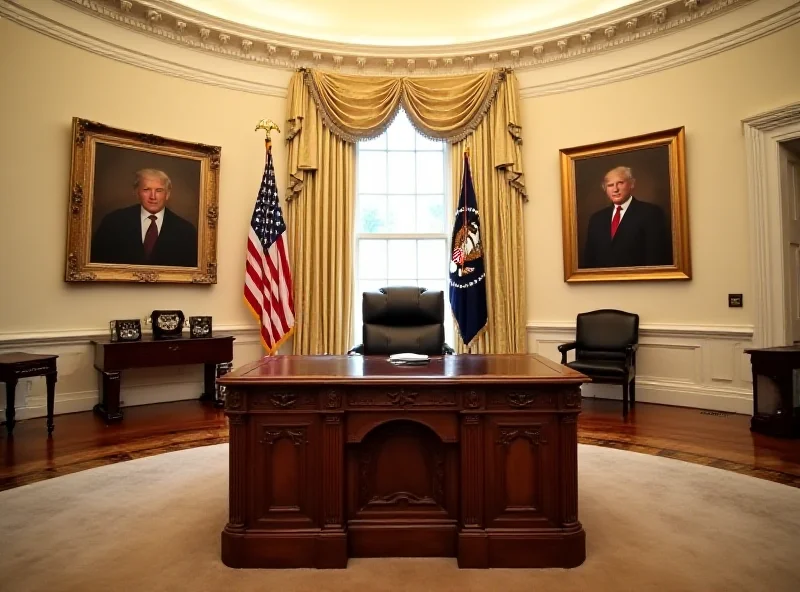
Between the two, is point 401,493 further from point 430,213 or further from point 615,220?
point 430,213

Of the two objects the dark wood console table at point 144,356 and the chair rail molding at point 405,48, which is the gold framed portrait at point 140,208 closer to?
the dark wood console table at point 144,356

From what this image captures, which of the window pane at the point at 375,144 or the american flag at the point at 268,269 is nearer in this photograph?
the american flag at the point at 268,269

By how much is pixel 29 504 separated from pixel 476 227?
480 cm

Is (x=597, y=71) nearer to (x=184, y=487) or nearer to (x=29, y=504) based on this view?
(x=184, y=487)

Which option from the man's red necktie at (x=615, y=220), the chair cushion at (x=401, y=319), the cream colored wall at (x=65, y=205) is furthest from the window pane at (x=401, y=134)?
the chair cushion at (x=401, y=319)

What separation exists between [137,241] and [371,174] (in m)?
2.90

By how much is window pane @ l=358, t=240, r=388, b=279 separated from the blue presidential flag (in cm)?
98

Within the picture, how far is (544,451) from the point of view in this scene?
2.18m

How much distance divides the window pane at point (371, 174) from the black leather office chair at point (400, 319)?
2.81 metres

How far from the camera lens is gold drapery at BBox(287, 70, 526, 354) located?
19.7 ft

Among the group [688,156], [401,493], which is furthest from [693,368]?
[401,493]

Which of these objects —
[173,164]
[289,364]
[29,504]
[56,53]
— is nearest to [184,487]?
[29,504]

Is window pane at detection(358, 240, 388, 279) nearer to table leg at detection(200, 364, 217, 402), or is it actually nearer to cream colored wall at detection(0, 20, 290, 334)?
cream colored wall at detection(0, 20, 290, 334)

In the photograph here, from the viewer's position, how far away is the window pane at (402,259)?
6441 millimetres
